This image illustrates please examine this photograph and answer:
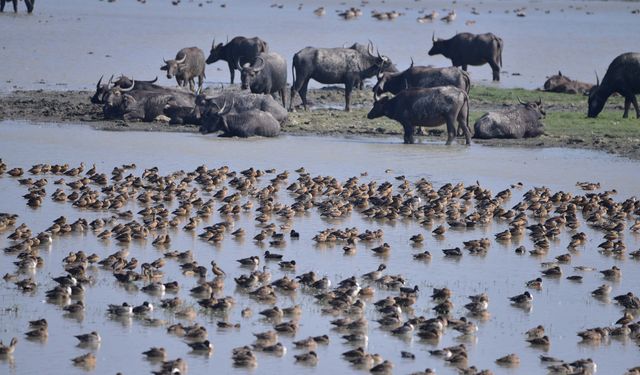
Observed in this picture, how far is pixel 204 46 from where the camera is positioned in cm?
4684

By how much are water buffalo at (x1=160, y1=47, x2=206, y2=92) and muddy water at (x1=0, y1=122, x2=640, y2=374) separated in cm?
591

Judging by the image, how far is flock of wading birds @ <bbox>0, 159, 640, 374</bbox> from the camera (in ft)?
43.6

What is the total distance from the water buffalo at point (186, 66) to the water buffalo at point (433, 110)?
7.46 metres

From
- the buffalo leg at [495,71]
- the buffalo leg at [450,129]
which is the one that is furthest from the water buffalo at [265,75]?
the buffalo leg at [495,71]

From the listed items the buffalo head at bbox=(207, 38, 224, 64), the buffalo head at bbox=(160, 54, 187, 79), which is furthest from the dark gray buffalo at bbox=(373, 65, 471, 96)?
the buffalo head at bbox=(207, 38, 224, 64)

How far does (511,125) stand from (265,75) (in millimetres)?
6012

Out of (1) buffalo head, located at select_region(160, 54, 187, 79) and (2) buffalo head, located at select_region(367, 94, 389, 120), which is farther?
(1) buffalo head, located at select_region(160, 54, 187, 79)

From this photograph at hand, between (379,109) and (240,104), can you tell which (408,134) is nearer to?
(379,109)

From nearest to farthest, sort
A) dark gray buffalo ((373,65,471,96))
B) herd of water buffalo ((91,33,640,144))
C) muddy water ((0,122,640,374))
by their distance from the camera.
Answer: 1. muddy water ((0,122,640,374))
2. herd of water buffalo ((91,33,640,144))
3. dark gray buffalo ((373,65,471,96))

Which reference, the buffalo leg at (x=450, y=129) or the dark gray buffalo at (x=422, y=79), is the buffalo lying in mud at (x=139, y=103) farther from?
the buffalo leg at (x=450, y=129)

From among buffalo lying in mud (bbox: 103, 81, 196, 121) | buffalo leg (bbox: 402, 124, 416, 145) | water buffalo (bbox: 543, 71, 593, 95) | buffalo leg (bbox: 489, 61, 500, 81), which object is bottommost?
buffalo leg (bbox: 402, 124, 416, 145)

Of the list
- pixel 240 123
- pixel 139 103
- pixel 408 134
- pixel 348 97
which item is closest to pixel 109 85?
pixel 139 103

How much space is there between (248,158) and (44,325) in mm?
11498

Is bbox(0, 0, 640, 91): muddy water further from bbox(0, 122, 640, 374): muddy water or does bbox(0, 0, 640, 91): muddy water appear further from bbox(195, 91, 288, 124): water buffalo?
bbox(0, 122, 640, 374): muddy water
